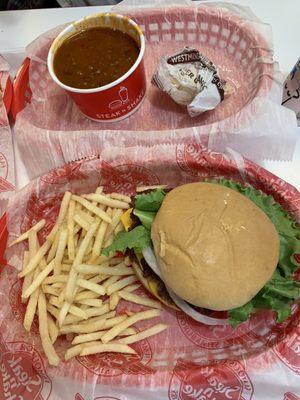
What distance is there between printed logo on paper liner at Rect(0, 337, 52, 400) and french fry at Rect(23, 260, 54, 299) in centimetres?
15

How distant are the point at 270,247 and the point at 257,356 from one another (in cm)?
30

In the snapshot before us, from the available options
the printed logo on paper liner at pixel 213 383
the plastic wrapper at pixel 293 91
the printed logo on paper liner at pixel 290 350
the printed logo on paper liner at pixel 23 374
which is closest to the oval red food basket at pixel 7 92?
the printed logo on paper liner at pixel 23 374

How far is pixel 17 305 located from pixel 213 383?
647 mm

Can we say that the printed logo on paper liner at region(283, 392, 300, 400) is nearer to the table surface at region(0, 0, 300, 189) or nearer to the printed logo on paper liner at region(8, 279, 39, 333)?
the printed logo on paper liner at region(8, 279, 39, 333)

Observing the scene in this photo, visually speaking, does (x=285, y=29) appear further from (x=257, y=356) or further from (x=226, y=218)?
(x=257, y=356)

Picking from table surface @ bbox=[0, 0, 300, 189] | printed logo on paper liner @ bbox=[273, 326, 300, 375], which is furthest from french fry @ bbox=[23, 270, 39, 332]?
table surface @ bbox=[0, 0, 300, 189]

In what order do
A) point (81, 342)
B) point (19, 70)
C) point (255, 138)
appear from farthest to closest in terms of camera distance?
point (19, 70)
point (255, 138)
point (81, 342)

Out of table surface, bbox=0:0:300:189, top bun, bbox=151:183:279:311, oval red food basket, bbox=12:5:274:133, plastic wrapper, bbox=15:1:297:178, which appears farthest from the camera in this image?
table surface, bbox=0:0:300:189

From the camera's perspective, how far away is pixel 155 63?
1786 mm

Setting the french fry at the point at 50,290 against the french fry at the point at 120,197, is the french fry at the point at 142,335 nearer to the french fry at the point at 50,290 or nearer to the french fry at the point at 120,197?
the french fry at the point at 50,290

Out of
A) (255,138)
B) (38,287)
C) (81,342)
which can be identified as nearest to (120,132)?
(255,138)

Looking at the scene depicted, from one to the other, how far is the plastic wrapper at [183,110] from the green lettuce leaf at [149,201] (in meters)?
0.24

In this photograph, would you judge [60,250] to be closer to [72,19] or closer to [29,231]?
[29,231]

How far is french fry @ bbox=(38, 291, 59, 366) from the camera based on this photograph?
46.9 inches
